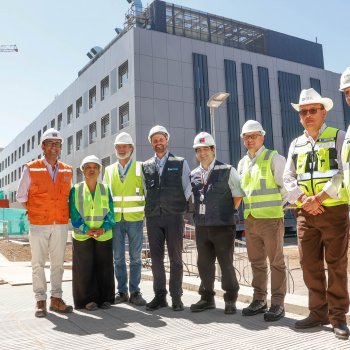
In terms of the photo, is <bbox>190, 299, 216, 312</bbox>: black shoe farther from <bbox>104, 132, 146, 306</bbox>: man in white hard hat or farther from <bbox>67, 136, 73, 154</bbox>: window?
<bbox>67, 136, 73, 154</bbox>: window

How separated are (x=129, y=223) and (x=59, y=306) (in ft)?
4.68

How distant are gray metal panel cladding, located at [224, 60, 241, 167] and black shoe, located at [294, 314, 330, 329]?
2530 centimetres

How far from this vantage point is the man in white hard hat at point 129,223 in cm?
554

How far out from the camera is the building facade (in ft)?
86.2

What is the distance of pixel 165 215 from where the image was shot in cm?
517

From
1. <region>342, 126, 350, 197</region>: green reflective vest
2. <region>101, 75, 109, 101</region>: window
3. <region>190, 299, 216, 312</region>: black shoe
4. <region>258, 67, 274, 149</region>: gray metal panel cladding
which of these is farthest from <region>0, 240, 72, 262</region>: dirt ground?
<region>258, 67, 274, 149</region>: gray metal panel cladding

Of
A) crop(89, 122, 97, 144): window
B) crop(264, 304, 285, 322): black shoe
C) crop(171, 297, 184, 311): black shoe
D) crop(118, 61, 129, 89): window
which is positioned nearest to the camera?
crop(264, 304, 285, 322): black shoe

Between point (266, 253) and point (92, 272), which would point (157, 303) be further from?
point (266, 253)

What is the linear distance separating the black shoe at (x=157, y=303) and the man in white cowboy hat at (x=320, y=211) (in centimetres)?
184

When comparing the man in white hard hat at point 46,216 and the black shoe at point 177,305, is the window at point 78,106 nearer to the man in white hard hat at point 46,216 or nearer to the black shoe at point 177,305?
the man in white hard hat at point 46,216

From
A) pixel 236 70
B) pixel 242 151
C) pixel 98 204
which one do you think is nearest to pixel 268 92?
pixel 236 70

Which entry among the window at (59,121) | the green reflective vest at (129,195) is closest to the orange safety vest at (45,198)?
the green reflective vest at (129,195)

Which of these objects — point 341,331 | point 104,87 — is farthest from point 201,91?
point 341,331

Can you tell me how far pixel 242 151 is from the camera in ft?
97.1
